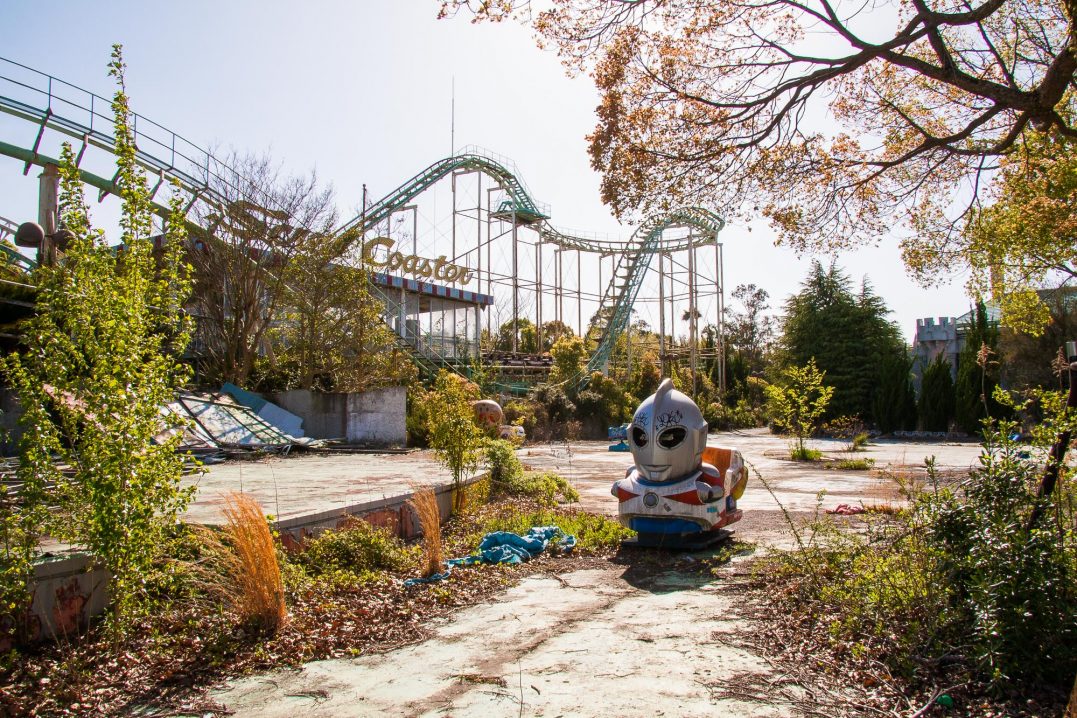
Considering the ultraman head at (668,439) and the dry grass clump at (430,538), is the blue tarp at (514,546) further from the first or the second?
the ultraman head at (668,439)

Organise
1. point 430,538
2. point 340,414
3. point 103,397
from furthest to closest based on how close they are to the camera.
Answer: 1. point 340,414
2. point 430,538
3. point 103,397

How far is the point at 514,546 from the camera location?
24.3ft

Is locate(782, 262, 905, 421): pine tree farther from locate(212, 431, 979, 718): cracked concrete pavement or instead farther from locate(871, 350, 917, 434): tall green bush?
A: locate(212, 431, 979, 718): cracked concrete pavement

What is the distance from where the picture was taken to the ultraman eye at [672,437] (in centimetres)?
732

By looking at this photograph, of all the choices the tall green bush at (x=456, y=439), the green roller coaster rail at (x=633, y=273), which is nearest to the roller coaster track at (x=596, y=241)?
the green roller coaster rail at (x=633, y=273)

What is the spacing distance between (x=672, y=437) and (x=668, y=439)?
1.7 inches

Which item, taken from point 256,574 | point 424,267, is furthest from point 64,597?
point 424,267

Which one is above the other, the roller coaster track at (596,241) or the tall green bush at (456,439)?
the roller coaster track at (596,241)

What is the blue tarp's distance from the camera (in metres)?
7.06

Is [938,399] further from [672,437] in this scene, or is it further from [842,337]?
[672,437]

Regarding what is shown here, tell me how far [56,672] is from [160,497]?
3.26 feet

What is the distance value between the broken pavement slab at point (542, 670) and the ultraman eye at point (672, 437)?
1899 millimetres

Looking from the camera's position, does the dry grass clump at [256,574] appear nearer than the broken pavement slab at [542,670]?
No

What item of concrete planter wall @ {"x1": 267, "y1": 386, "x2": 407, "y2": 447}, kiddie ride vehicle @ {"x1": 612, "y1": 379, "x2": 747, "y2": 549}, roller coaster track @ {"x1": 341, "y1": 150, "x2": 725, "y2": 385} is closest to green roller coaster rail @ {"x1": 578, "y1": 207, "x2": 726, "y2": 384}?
roller coaster track @ {"x1": 341, "y1": 150, "x2": 725, "y2": 385}
